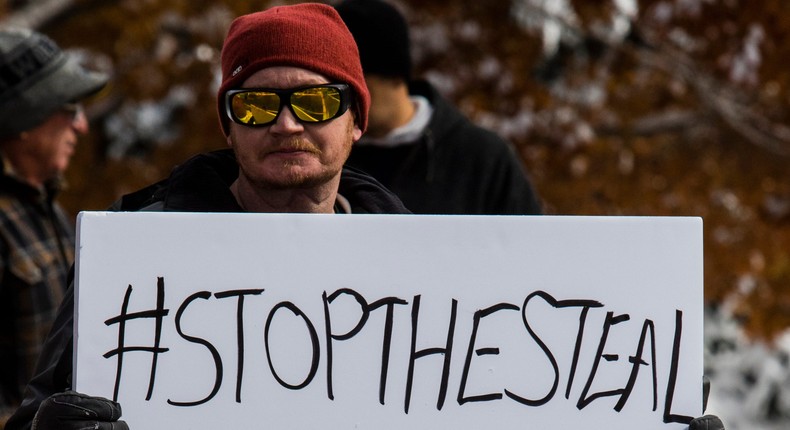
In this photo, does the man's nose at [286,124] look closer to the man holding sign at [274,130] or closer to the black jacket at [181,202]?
the man holding sign at [274,130]

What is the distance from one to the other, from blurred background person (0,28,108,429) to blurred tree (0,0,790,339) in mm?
2853

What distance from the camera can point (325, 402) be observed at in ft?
6.97

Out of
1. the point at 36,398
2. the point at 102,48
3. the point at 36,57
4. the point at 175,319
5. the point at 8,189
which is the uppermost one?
the point at 102,48

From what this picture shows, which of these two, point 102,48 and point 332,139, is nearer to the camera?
point 332,139

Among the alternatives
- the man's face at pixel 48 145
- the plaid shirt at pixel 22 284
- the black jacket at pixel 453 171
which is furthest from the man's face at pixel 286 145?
the man's face at pixel 48 145

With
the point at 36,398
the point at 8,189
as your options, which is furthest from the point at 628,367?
the point at 8,189

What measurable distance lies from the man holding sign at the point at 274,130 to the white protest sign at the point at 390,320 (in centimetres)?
10

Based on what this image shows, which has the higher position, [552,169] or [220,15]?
[220,15]

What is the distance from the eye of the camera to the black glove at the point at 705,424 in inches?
83.0

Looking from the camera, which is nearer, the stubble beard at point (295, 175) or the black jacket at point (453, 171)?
the stubble beard at point (295, 175)

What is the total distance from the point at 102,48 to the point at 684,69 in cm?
331

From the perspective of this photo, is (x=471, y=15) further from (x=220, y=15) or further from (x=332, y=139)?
(x=332, y=139)

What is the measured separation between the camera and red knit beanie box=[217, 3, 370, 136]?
2.22 meters

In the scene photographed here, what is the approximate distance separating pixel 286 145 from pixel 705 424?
2.86ft
